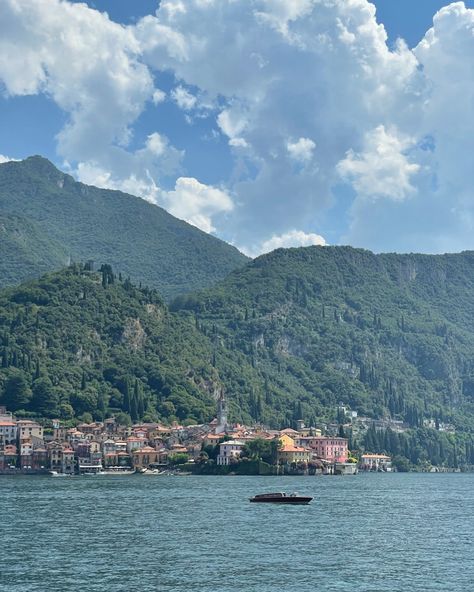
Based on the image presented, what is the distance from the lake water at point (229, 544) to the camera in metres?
70.8

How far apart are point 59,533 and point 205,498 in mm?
48278

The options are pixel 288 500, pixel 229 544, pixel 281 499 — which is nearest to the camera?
pixel 229 544

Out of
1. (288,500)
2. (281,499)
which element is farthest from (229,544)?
(288,500)

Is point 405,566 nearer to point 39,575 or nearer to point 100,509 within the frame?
point 39,575

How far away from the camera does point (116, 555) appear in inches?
3226

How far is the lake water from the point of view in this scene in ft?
232

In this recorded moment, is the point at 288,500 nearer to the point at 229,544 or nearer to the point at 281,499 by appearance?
the point at 281,499

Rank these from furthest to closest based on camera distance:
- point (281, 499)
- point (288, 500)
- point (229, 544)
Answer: point (288, 500)
point (281, 499)
point (229, 544)

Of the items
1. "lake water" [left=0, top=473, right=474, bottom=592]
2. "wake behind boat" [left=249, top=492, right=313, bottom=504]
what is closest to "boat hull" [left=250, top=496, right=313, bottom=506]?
"wake behind boat" [left=249, top=492, right=313, bottom=504]

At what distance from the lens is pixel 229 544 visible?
88.3m

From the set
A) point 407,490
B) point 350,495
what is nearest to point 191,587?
point 350,495

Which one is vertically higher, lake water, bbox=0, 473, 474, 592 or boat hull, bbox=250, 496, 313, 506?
boat hull, bbox=250, 496, 313, 506

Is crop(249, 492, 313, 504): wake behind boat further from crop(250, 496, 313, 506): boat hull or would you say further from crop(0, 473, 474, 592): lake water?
crop(0, 473, 474, 592): lake water

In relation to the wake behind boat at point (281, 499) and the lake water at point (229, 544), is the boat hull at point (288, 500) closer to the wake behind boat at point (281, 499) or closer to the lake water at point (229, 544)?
the wake behind boat at point (281, 499)
